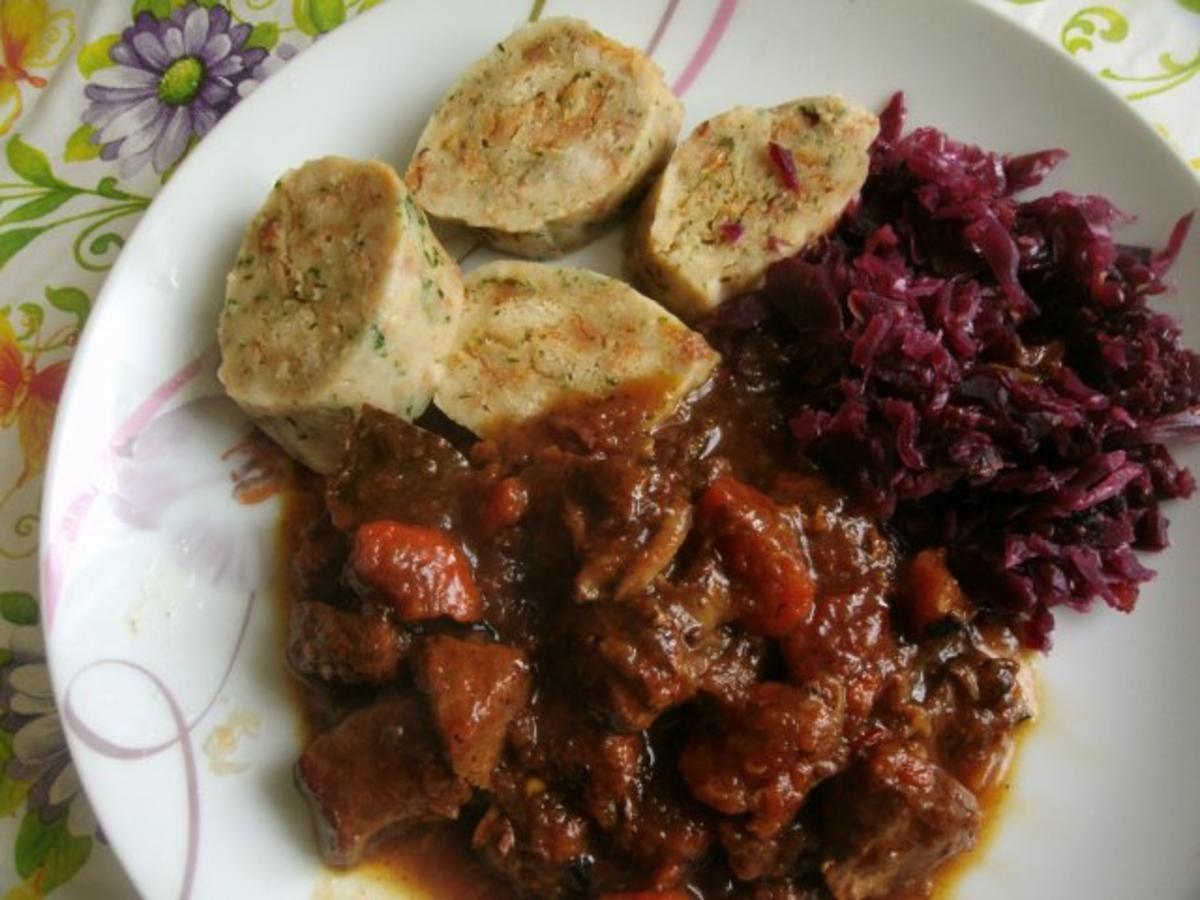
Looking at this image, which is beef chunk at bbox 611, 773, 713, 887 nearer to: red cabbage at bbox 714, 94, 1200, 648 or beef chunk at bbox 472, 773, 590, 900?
beef chunk at bbox 472, 773, 590, 900

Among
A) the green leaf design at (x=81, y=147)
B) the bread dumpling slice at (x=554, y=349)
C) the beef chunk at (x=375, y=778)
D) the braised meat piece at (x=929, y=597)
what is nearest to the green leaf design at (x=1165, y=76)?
the bread dumpling slice at (x=554, y=349)

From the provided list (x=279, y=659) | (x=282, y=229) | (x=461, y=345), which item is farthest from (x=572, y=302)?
(x=279, y=659)

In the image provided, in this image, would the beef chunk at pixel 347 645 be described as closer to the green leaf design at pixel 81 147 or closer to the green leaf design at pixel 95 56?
the green leaf design at pixel 81 147

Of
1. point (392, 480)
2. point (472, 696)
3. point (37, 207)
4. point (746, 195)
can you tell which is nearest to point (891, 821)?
point (472, 696)

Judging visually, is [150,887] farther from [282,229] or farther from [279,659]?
[282,229]

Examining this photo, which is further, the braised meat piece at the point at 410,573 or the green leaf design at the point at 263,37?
the green leaf design at the point at 263,37

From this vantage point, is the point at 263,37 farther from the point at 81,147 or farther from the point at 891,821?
the point at 891,821
